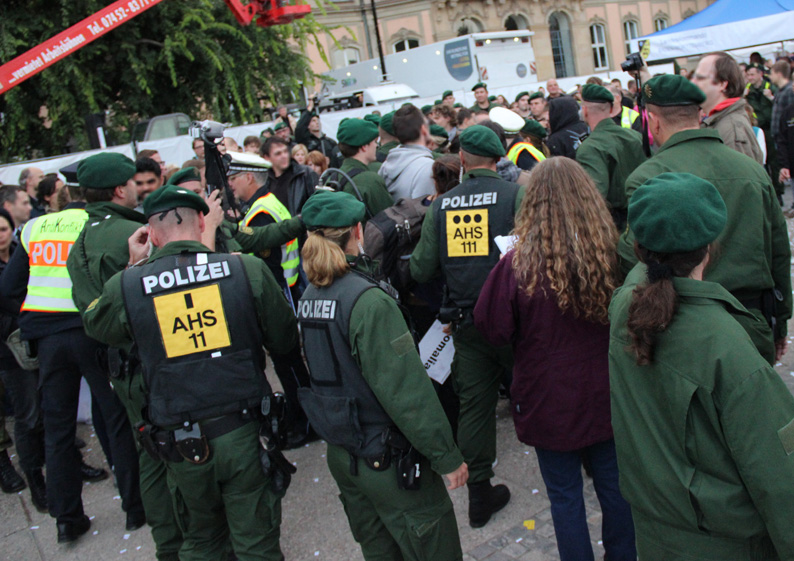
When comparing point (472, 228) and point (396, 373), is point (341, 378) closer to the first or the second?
point (396, 373)

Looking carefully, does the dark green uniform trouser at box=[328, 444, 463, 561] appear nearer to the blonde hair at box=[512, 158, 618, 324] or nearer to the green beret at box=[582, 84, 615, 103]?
the blonde hair at box=[512, 158, 618, 324]

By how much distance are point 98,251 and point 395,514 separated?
208 cm

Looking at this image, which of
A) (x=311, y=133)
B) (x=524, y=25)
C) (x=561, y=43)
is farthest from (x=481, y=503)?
(x=561, y=43)

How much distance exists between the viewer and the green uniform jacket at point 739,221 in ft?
9.05

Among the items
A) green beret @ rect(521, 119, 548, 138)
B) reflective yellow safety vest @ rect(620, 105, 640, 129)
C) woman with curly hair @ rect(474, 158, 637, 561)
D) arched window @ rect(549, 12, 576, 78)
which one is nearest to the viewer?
woman with curly hair @ rect(474, 158, 637, 561)

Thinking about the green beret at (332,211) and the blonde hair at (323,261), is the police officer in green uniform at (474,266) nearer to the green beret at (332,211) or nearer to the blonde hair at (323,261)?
the green beret at (332,211)

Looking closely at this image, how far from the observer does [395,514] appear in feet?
8.68

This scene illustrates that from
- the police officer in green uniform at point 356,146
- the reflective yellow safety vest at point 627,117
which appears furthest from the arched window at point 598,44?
the police officer in green uniform at point 356,146

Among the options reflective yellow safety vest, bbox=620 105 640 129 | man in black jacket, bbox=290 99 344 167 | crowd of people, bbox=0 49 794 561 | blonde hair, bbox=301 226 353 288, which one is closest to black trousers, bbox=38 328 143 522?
crowd of people, bbox=0 49 794 561

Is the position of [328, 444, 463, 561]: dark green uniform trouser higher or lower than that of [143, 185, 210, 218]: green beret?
lower

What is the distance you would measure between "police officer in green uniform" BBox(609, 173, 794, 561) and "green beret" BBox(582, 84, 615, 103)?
9.40ft

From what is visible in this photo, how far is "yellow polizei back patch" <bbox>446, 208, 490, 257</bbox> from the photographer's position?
3.49m

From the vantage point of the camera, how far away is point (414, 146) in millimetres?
4809

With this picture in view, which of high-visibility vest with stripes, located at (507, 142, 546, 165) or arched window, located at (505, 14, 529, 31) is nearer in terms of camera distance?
high-visibility vest with stripes, located at (507, 142, 546, 165)
